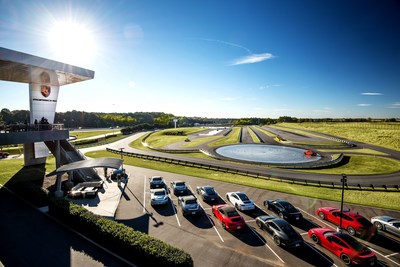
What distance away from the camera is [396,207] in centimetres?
2169

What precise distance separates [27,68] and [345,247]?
115ft

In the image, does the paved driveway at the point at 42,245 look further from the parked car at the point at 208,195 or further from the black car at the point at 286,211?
the black car at the point at 286,211

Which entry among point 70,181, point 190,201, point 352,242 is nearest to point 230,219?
point 190,201

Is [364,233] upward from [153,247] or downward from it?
downward

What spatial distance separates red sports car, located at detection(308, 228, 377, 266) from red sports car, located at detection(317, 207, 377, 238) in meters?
3.25

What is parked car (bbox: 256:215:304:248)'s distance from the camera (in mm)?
14023

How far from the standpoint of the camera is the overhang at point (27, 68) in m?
22.2

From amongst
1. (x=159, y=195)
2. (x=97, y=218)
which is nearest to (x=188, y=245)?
(x=97, y=218)

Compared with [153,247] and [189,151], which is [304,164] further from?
[153,247]

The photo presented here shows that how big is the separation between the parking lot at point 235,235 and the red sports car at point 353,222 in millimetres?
581

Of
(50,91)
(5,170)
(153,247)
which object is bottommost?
(5,170)

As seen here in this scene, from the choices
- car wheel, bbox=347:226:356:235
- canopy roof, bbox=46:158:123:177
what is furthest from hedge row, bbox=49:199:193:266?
car wheel, bbox=347:226:356:235

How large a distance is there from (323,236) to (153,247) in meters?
11.5

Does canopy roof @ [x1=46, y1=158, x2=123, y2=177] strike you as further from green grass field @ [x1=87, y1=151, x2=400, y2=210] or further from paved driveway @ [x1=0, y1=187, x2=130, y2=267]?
green grass field @ [x1=87, y1=151, x2=400, y2=210]
